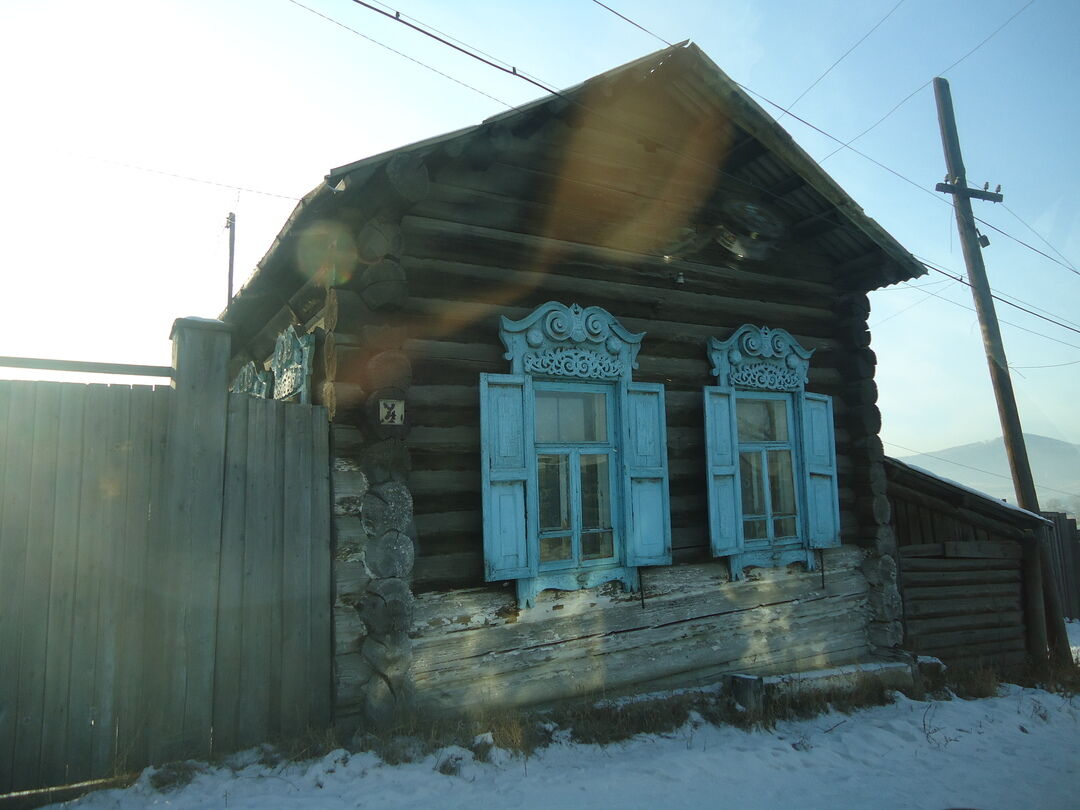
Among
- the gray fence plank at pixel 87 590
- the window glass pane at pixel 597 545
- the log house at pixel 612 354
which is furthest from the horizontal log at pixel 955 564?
the gray fence plank at pixel 87 590

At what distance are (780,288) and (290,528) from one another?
17.1 feet

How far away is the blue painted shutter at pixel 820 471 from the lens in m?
6.91

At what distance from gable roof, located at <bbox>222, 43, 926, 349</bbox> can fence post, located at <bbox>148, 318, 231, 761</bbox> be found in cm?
133

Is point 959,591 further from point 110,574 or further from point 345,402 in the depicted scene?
point 110,574

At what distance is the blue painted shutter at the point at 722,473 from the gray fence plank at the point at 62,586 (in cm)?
465

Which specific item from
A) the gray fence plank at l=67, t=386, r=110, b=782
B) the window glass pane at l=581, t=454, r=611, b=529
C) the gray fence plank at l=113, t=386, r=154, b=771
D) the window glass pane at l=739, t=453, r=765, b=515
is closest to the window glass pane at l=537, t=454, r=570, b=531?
the window glass pane at l=581, t=454, r=611, b=529

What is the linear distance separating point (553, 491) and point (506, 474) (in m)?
0.52

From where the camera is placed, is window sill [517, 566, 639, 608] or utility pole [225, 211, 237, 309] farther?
utility pole [225, 211, 237, 309]

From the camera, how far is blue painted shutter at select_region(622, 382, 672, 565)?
226 inches

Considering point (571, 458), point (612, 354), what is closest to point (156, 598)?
point (571, 458)

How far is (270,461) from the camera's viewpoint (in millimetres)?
4602

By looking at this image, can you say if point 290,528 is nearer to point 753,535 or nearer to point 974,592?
point 753,535

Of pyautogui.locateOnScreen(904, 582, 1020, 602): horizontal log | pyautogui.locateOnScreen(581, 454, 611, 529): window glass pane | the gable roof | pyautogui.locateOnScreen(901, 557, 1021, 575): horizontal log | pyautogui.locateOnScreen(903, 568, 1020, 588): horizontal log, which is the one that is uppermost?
the gable roof

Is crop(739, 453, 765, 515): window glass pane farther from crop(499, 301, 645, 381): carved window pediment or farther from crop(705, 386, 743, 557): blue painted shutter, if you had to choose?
crop(499, 301, 645, 381): carved window pediment
